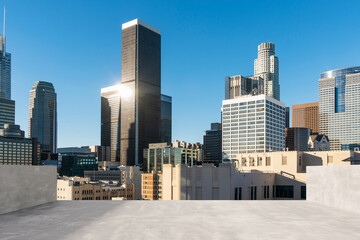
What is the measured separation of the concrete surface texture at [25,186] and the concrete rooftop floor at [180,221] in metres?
0.43

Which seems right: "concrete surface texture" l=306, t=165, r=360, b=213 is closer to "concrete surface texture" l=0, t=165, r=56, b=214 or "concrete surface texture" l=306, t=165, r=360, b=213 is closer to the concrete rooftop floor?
the concrete rooftop floor

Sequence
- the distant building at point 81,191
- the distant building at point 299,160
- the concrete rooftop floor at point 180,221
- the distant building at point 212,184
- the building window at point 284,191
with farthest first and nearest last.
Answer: the distant building at point 81,191 → the distant building at point 299,160 → the building window at point 284,191 → the distant building at point 212,184 → the concrete rooftop floor at point 180,221

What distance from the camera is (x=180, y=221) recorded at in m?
9.21

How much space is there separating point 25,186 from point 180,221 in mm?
6544

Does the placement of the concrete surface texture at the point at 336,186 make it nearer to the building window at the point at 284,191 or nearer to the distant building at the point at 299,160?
the building window at the point at 284,191

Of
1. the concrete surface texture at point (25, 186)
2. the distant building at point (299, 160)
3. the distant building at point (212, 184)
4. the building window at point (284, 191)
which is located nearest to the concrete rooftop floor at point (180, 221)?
the concrete surface texture at point (25, 186)

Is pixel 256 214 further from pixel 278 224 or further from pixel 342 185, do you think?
pixel 342 185

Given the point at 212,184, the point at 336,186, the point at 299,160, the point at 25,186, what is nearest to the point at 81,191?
the point at 212,184

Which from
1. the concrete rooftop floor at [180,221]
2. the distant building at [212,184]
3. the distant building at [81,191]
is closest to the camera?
the concrete rooftop floor at [180,221]

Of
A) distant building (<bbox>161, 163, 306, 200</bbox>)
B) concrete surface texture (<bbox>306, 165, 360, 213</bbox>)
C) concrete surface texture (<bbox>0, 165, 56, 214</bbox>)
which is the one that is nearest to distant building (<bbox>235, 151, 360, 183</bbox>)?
distant building (<bbox>161, 163, 306, 200</bbox>)

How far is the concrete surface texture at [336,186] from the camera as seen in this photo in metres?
11.4

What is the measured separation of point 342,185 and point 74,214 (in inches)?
383

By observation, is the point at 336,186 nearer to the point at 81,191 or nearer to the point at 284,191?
the point at 284,191

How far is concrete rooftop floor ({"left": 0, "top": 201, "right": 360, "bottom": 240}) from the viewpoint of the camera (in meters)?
7.63
